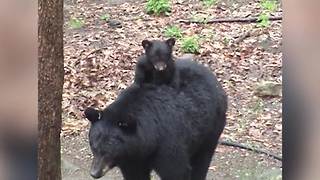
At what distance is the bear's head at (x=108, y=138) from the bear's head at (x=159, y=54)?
79 cm

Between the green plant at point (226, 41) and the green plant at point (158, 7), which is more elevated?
the green plant at point (158, 7)

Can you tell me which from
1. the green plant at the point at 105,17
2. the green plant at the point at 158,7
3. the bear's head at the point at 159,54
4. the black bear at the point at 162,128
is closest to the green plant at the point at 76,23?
the green plant at the point at 105,17

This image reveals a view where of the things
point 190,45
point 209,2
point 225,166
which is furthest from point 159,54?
point 209,2

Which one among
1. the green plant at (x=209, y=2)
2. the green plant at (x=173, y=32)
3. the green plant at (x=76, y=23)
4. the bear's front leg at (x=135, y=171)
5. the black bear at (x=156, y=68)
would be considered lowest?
the green plant at (x=76, y=23)

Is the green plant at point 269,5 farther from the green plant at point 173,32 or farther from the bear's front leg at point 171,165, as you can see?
the bear's front leg at point 171,165

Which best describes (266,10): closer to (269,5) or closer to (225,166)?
(269,5)

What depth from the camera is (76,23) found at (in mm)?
11070

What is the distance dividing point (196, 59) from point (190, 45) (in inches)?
18.2

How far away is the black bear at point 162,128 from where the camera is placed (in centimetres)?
412

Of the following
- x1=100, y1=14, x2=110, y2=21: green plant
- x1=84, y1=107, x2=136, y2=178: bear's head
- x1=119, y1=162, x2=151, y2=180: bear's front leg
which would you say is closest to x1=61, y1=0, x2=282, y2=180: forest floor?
x1=100, y1=14, x2=110, y2=21: green plant

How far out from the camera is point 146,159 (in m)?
4.41
